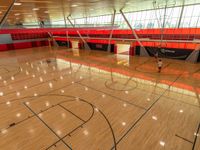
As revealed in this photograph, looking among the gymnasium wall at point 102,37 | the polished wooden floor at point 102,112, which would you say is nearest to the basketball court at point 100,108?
the polished wooden floor at point 102,112

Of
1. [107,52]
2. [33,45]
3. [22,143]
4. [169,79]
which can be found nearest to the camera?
[22,143]

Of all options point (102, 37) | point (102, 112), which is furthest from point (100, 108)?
point (102, 37)

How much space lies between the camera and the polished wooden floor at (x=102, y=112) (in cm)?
417

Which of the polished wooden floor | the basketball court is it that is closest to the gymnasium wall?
the basketball court

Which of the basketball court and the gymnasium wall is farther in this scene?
the gymnasium wall

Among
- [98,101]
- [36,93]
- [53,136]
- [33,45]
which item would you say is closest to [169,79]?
[98,101]

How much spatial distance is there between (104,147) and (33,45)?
97.8 ft

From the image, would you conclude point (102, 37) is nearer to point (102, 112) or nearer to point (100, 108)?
point (100, 108)

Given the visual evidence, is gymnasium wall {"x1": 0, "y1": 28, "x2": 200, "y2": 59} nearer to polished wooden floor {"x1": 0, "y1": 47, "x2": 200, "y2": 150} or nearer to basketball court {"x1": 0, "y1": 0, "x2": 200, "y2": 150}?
basketball court {"x1": 0, "y1": 0, "x2": 200, "y2": 150}

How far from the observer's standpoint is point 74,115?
5.55m

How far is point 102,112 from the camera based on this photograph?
5.69m

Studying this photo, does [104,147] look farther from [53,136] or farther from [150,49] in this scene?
[150,49]

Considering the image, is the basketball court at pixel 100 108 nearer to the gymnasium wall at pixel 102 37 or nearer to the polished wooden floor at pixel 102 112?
the polished wooden floor at pixel 102 112

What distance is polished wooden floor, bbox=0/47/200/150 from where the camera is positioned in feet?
13.7
